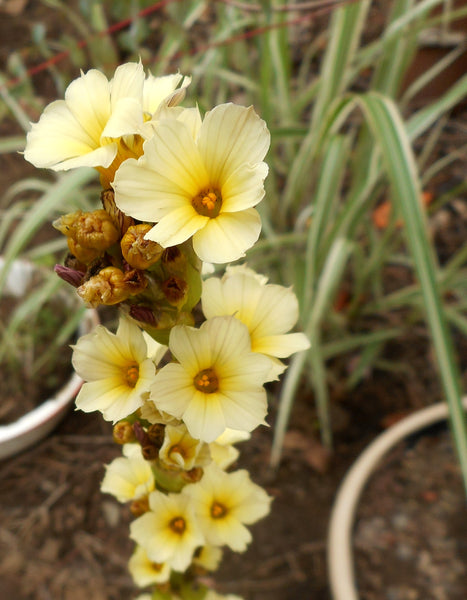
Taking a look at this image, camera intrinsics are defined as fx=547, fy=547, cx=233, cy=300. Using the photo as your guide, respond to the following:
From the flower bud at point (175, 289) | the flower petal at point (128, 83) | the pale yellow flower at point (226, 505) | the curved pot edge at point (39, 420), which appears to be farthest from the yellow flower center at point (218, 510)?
the curved pot edge at point (39, 420)

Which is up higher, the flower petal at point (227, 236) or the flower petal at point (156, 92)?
the flower petal at point (156, 92)

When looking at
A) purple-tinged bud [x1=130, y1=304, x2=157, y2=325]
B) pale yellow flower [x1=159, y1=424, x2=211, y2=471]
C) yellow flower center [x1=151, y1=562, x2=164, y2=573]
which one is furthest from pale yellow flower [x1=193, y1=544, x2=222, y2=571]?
purple-tinged bud [x1=130, y1=304, x2=157, y2=325]

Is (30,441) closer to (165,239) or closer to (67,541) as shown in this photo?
(67,541)

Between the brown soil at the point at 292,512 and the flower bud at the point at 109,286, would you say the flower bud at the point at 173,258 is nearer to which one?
the flower bud at the point at 109,286

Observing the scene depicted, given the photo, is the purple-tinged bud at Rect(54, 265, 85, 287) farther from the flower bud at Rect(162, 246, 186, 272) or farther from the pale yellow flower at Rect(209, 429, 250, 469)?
the pale yellow flower at Rect(209, 429, 250, 469)

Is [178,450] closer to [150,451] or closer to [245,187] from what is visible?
[150,451]

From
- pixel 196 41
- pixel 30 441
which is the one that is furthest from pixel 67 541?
pixel 196 41
